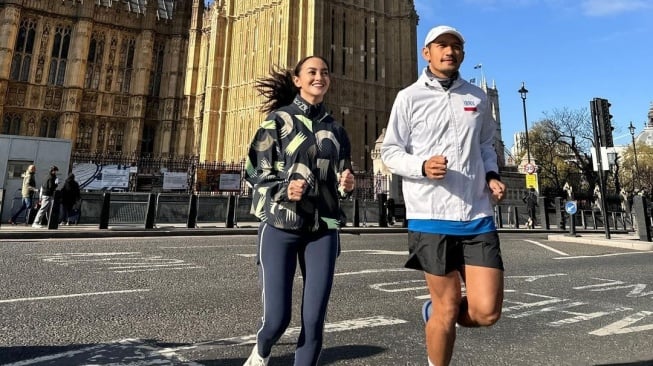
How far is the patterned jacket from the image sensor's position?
7.07 ft

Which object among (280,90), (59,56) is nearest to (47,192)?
(280,90)

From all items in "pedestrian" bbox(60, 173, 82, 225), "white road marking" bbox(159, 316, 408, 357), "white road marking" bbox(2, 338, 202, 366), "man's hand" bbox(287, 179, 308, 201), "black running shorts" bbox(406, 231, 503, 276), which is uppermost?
"pedestrian" bbox(60, 173, 82, 225)

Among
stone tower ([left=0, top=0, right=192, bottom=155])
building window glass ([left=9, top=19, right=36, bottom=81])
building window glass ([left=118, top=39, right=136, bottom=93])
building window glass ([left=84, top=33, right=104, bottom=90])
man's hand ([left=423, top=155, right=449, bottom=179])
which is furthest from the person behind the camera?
building window glass ([left=118, top=39, right=136, bottom=93])

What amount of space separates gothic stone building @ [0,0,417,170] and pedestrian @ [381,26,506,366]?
34.3m

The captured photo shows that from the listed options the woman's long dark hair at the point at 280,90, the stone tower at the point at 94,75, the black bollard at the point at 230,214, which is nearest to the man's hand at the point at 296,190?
the woman's long dark hair at the point at 280,90

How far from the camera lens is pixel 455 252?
2.15 meters

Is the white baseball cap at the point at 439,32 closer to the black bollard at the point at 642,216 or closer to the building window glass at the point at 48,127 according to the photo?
the black bollard at the point at 642,216

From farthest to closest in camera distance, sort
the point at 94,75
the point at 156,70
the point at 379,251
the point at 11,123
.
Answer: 1. the point at 156,70
2. the point at 94,75
3. the point at 11,123
4. the point at 379,251

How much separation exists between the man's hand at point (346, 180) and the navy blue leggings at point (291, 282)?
0.28 m

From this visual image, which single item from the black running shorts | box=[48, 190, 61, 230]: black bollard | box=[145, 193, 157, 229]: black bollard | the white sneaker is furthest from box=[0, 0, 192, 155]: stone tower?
the black running shorts

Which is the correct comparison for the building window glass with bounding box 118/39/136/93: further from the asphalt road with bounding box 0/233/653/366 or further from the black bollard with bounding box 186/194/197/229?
the asphalt road with bounding box 0/233/653/366

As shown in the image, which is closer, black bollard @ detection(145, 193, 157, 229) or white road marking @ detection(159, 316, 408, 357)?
white road marking @ detection(159, 316, 408, 357)

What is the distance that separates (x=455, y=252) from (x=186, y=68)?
166ft

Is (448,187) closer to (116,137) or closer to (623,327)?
(623,327)
